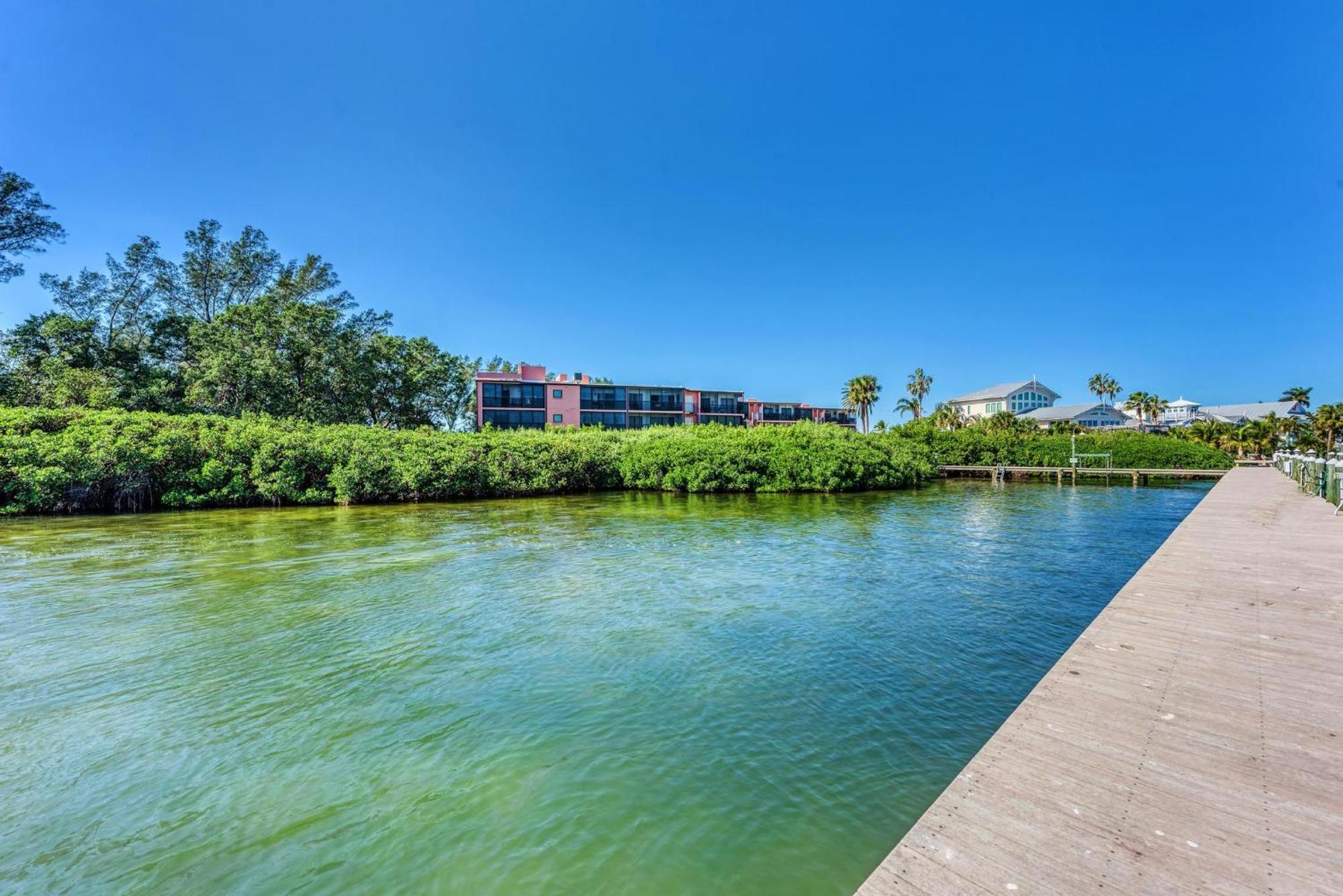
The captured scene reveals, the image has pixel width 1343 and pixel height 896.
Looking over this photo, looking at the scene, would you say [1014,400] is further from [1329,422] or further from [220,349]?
[220,349]

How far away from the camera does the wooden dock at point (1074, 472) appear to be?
43875 millimetres

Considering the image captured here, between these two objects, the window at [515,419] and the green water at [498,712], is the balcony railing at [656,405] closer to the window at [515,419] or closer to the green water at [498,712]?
the window at [515,419]

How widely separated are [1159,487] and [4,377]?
6972cm

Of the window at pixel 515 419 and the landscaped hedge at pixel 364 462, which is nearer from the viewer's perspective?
the landscaped hedge at pixel 364 462

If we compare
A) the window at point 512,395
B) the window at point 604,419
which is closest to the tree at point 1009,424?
the window at point 604,419

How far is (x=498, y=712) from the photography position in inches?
255

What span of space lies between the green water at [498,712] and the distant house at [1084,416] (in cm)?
6858

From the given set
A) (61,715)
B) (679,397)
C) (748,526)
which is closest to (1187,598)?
(61,715)

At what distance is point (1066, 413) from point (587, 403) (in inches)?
2324

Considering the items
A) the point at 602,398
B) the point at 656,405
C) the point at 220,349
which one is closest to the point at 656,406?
the point at 656,405

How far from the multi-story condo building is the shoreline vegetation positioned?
13.6 m

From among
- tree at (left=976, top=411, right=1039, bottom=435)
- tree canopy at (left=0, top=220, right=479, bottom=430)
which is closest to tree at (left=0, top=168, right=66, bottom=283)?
tree canopy at (left=0, top=220, right=479, bottom=430)

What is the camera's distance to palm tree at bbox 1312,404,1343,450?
51.2 metres

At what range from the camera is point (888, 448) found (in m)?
40.8
